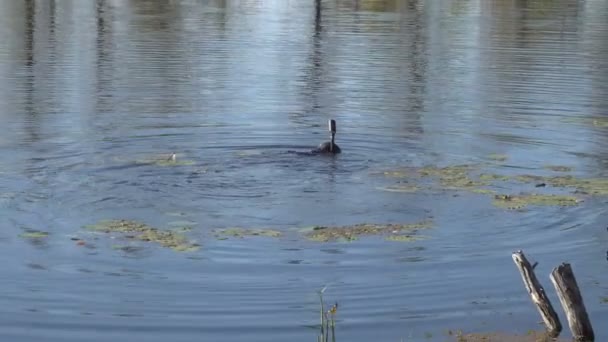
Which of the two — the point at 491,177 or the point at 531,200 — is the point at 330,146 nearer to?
the point at 491,177

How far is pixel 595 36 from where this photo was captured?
38.6 meters

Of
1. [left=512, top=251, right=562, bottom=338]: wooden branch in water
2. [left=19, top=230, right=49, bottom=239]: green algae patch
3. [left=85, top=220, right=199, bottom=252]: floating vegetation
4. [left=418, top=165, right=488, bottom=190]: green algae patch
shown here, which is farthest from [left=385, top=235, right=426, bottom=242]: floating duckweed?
[left=19, top=230, right=49, bottom=239]: green algae patch

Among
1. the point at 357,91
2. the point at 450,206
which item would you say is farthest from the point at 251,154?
the point at 357,91

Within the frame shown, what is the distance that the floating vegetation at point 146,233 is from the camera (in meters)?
12.7

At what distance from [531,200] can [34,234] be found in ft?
19.7

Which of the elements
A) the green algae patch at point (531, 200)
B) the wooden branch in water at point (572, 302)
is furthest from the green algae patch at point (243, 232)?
the wooden branch in water at point (572, 302)

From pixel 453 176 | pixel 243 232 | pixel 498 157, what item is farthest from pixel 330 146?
pixel 243 232

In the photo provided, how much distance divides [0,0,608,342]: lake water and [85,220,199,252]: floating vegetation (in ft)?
0.59

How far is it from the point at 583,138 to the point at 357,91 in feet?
20.0

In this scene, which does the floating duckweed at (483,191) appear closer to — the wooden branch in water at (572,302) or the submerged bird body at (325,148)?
the submerged bird body at (325,148)

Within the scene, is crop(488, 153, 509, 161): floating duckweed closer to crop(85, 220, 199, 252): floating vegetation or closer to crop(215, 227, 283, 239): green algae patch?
crop(215, 227, 283, 239): green algae patch

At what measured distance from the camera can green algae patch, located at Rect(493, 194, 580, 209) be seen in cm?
1461

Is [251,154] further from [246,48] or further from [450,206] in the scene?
[246,48]

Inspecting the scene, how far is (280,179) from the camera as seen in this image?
52.2 ft
